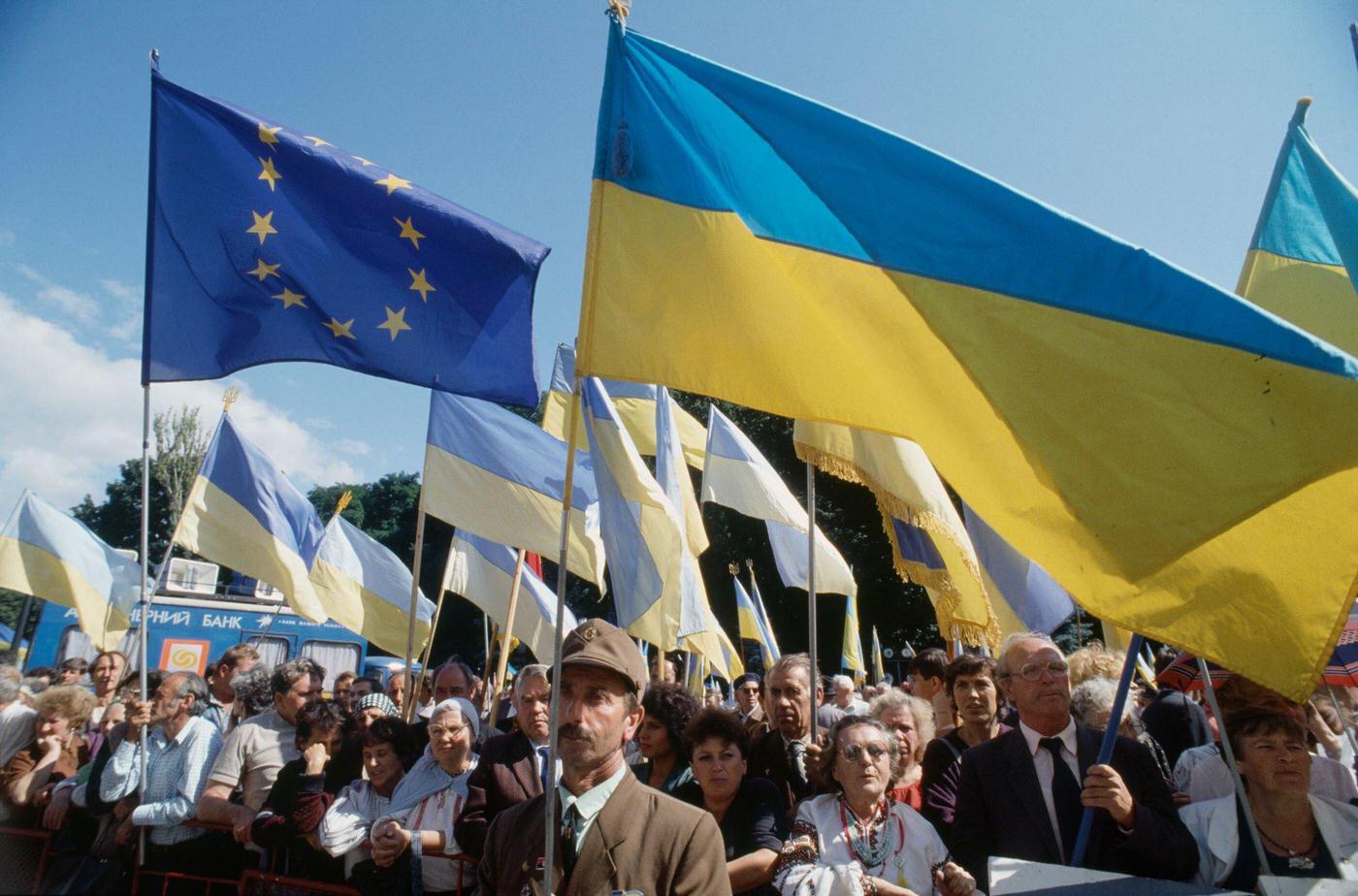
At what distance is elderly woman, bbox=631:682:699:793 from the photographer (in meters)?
4.54

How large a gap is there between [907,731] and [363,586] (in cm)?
776

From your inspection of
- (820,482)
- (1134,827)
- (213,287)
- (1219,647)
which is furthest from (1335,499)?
(820,482)

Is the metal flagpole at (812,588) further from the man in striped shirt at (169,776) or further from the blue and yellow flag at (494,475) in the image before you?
the man in striped shirt at (169,776)

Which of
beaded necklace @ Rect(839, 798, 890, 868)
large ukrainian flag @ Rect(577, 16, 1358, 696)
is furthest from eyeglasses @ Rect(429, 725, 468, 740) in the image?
large ukrainian flag @ Rect(577, 16, 1358, 696)

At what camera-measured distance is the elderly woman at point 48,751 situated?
5840 mm

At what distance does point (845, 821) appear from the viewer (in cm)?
357

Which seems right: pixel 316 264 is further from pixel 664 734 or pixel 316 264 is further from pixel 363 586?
pixel 363 586

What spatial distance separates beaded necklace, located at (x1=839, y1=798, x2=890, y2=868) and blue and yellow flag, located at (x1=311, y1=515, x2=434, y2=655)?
299 inches

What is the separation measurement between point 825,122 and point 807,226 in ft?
1.39

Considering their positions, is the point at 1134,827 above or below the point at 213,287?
below

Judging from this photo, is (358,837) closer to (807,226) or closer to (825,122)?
(807,226)

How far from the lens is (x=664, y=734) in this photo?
4566 mm

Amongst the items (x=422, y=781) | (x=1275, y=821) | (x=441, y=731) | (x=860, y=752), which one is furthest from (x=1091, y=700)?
(x=422, y=781)

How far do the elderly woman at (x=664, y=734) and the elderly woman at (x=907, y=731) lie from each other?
1.02m
